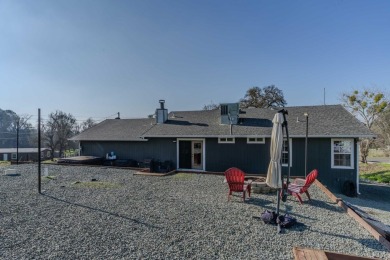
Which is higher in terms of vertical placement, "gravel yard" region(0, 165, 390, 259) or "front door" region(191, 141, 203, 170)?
"front door" region(191, 141, 203, 170)

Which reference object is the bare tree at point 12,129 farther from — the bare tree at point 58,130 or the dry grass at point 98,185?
the dry grass at point 98,185

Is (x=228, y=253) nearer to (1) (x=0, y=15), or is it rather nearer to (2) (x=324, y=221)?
(2) (x=324, y=221)

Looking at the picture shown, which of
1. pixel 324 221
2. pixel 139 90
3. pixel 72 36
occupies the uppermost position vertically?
pixel 72 36

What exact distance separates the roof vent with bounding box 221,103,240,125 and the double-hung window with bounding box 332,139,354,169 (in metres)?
5.49

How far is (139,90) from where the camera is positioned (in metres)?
19.7

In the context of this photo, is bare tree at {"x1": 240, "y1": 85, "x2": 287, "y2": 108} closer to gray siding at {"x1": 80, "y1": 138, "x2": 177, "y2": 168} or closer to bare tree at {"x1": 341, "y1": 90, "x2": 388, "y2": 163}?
bare tree at {"x1": 341, "y1": 90, "x2": 388, "y2": 163}

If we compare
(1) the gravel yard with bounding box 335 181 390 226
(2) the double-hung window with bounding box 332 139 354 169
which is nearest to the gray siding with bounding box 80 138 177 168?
(2) the double-hung window with bounding box 332 139 354 169

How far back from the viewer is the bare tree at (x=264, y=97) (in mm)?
31875

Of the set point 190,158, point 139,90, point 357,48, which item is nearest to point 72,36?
point 139,90

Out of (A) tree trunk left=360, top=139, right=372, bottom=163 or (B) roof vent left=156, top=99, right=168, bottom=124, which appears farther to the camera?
(A) tree trunk left=360, top=139, right=372, bottom=163

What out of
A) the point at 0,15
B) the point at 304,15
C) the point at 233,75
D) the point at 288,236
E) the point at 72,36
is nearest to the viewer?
the point at 288,236

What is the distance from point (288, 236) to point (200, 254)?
1953mm

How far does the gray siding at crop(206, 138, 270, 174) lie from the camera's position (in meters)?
13.0

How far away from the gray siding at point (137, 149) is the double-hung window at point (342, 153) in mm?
Answer: 8972
